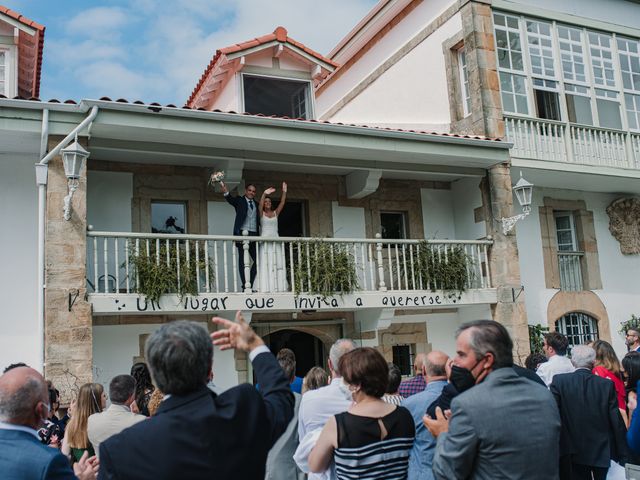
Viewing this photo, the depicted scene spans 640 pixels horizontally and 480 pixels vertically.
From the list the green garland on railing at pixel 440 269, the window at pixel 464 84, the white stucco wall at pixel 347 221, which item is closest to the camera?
the green garland on railing at pixel 440 269

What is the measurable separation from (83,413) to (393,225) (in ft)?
28.2

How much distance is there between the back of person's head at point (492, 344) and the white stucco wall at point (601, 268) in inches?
389

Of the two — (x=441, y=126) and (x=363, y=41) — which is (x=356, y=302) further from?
(x=363, y=41)

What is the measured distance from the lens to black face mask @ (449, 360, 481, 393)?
3.05m

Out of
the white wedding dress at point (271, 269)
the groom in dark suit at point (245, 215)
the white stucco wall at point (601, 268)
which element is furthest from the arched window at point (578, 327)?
the groom in dark suit at point (245, 215)

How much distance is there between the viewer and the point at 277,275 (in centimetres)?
991

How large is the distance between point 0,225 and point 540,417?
27.6 ft

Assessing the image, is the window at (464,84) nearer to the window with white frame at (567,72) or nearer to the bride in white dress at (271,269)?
the window with white frame at (567,72)

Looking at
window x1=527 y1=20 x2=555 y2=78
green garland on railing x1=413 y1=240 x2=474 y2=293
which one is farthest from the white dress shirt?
window x1=527 y1=20 x2=555 y2=78

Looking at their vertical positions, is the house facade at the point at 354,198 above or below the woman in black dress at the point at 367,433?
above

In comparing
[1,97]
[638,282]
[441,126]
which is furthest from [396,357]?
[1,97]

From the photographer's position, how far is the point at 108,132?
9.07 metres

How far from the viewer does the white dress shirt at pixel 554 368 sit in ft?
19.1

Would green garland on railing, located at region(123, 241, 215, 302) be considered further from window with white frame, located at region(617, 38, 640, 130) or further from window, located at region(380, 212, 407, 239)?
window with white frame, located at region(617, 38, 640, 130)
